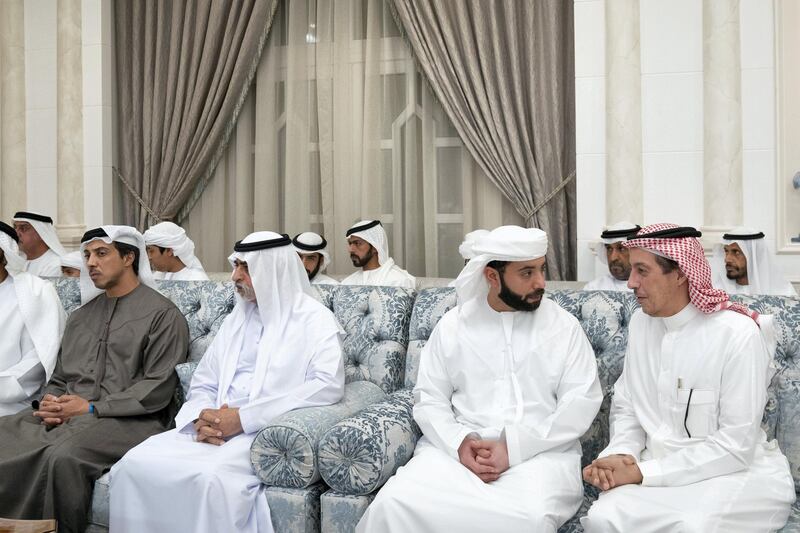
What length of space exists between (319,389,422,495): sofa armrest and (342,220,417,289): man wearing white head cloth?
9.60 feet

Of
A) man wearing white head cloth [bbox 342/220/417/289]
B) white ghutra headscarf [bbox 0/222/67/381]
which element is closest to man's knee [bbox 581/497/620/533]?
white ghutra headscarf [bbox 0/222/67/381]

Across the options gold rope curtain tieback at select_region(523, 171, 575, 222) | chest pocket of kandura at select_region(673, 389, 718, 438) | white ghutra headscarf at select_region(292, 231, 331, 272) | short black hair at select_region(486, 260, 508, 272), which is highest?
gold rope curtain tieback at select_region(523, 171, 575, 222)

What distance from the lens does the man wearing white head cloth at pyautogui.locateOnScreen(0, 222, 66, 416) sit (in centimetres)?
364

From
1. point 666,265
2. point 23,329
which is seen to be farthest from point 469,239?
point 666,265

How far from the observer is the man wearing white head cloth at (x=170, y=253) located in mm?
5484

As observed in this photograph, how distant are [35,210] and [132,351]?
3.71 m

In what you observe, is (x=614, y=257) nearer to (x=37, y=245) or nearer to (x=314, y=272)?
(x=314, y=272)

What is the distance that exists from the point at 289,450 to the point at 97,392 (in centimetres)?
111

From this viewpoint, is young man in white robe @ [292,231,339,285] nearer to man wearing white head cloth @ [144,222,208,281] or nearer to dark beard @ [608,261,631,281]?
man wearing white head cloth @ [144,222,208,281]

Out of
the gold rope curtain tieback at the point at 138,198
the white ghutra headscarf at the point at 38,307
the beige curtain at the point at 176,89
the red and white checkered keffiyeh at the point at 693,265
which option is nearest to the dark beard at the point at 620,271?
the red and white checkered keffiyeh at the point at 693,265

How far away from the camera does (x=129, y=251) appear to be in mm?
3723

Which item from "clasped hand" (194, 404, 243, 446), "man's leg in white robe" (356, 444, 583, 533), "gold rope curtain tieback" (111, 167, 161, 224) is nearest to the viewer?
"man's leg in white robe" (356, 444, 583, 533)

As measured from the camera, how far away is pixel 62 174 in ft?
21.5

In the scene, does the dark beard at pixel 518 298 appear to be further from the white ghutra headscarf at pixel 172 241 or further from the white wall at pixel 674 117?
the white ghutra headscarf at pixel 172 241
